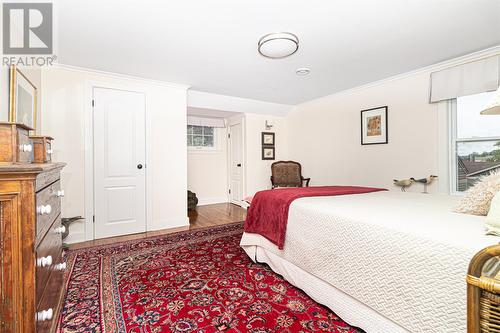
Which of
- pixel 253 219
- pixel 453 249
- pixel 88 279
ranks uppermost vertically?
pixel 453 249

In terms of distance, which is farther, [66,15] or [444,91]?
[444,91]

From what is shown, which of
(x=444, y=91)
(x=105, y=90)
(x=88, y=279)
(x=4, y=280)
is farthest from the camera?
(x=105, y=90)

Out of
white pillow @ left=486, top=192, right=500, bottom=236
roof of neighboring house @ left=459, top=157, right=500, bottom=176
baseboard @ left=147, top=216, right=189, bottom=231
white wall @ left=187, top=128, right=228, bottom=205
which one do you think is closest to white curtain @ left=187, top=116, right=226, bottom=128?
white wall @ left=187, top=128, right=228, bottom=205

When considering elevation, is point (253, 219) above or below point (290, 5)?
below

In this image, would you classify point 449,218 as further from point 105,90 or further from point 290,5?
point 105,90

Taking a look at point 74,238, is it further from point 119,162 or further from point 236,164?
point 236,164

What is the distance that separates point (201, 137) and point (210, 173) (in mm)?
912

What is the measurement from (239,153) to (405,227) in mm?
4243

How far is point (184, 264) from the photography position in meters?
2.28

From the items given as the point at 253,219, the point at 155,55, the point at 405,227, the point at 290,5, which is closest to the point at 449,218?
the point at 405,227

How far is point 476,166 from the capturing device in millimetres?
2762

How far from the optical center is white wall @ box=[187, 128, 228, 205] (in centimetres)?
534

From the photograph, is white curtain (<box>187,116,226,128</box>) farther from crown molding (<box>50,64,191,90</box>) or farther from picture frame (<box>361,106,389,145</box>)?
picture frame (<box>361,106,389,145</box>)

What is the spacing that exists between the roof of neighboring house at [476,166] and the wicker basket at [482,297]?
280cm
